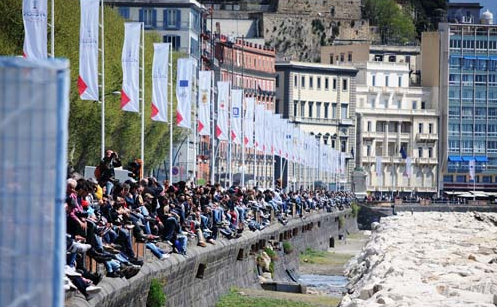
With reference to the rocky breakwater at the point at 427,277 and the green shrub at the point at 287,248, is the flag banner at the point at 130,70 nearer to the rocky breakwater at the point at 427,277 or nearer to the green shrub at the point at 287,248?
the rocky breakwater at the point at 427,277

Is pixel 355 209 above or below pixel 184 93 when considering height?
below

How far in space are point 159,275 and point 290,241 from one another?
41.5 m

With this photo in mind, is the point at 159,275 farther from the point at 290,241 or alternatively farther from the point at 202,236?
the point at 290,241

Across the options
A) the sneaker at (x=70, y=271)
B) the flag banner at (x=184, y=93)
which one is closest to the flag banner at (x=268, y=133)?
the flag banner at (x=184, y=93)

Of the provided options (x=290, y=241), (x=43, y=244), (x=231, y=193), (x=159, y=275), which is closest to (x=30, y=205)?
(x=43, y=244)

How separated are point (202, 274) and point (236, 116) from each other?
36224 mm

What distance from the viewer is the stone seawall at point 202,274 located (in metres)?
22.9

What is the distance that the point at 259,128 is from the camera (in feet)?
263

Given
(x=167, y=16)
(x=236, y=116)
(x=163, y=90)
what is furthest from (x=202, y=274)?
(x=167, y=16)

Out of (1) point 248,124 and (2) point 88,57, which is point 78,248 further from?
(1) point 248,124

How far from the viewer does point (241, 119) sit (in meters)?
72.9

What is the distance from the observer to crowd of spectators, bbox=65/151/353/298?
20016 mm

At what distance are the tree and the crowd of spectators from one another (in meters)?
13.6

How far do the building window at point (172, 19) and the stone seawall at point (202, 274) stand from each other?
62165 millimetres
